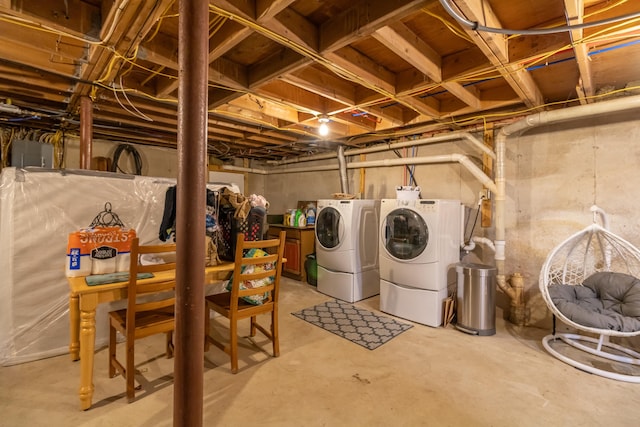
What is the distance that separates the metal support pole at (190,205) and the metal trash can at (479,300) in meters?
2.59

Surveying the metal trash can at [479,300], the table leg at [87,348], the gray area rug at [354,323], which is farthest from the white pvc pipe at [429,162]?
the table leg at [87,348]

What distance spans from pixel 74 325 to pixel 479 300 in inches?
134

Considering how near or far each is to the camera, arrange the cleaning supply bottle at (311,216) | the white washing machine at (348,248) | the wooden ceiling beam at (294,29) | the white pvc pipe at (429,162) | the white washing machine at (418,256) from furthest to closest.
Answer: the cleaning supply bottle at (311,216), the white washing machine at (348,248), the white pvc pipe at (429,162), the white washing machine at (418,256), the wooden ceiling beam at (294,29)

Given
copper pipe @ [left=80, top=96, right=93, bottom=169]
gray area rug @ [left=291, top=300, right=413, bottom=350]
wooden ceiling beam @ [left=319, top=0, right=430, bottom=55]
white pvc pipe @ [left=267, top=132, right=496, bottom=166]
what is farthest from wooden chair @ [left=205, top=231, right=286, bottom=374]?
white pvc pipe @ [left=267, top=132, right=496, bottom=166]

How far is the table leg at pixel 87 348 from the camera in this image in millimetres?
1716

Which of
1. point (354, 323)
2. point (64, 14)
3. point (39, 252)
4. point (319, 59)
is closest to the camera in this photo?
point (64, 14)

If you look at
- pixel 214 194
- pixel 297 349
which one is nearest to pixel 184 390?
pixel 297 349

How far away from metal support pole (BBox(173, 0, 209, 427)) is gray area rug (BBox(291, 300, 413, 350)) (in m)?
1.78

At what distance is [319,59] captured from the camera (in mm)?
1965

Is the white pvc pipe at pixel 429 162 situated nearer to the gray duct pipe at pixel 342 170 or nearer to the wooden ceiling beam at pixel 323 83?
the gray duct pipe at pixel 342 170

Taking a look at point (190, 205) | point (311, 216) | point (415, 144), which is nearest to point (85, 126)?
point (190, 205)

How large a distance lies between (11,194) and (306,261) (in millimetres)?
3360

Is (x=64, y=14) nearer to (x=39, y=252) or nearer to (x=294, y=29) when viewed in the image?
(x=294, y=29)

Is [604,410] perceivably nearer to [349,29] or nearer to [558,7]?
[558,7]
